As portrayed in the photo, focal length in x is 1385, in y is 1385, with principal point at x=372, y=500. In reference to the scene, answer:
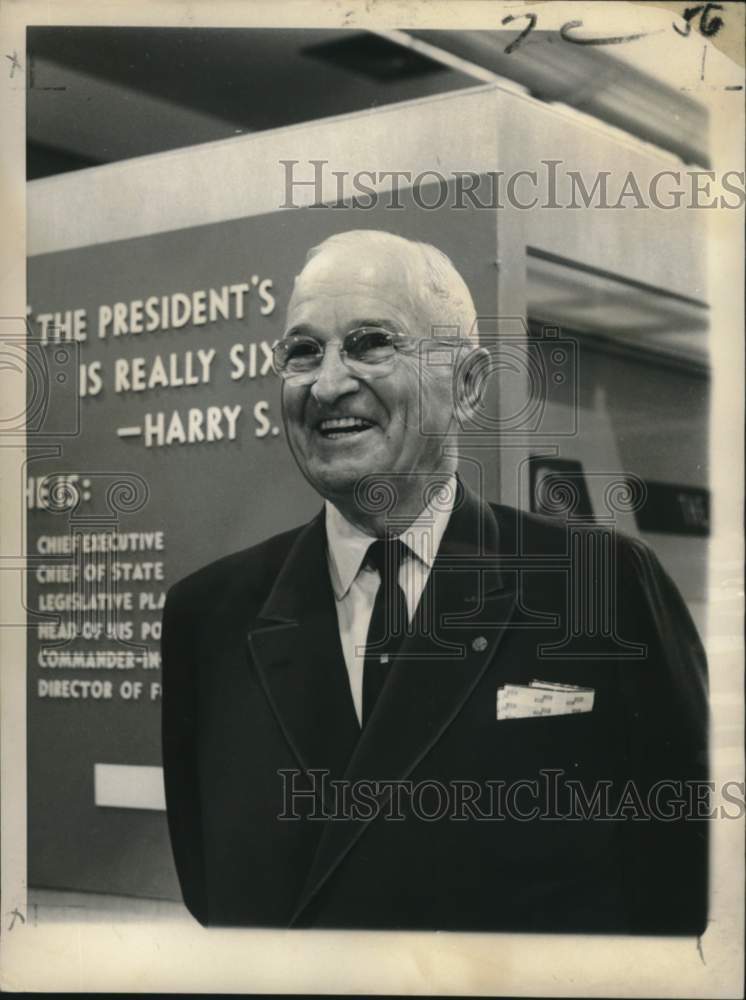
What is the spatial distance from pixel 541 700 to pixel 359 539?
2.23ft

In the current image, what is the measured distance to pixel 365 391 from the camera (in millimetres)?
3842

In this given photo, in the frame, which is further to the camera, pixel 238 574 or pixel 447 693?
pixel 238 574

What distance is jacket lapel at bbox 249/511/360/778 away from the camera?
12.8 feet

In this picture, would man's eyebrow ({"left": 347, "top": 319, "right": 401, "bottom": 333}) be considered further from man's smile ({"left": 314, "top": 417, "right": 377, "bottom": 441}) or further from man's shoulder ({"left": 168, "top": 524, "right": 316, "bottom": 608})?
man's shoulder ({"left": 168, "top": 524, "right": 316, "bottom": 608})

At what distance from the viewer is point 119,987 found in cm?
404

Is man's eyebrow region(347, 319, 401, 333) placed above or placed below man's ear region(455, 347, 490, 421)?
above

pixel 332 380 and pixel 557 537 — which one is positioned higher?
pixel 332 380

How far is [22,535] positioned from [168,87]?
1365 millimetres

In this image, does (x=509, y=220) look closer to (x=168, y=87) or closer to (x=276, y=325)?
(x=276, y=325)

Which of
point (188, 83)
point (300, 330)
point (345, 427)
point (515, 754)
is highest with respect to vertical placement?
point (188, 83)

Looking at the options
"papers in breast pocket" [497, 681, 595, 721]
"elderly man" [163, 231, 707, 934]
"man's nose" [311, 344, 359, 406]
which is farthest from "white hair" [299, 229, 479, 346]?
"papers in breast pocket" [497, 681, 595, 721]

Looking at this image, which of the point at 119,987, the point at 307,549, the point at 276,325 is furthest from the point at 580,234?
the point at 119,987

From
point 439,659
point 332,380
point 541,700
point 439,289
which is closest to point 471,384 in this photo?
point 439,289

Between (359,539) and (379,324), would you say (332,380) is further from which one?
(359,539)
